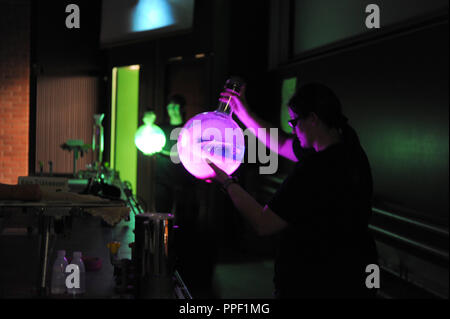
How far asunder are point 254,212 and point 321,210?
196 millimetres

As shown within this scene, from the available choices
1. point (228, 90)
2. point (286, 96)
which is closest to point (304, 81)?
point (286, 96)

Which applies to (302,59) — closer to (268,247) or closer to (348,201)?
(268,247)

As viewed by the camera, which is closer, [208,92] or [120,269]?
[120,269]

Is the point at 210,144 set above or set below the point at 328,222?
above

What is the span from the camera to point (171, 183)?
395 centimetres

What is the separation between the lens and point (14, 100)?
7.55 metres

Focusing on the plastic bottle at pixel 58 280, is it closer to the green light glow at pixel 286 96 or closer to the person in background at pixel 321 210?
the person in background at pixel 321 210

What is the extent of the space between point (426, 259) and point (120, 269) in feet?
5.16

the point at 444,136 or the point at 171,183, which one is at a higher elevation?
the point at 444,136

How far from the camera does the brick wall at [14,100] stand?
7.50m

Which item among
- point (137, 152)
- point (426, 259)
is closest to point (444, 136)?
point (426, 259)

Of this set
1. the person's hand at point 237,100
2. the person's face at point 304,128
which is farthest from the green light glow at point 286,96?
the person's face at point 304,128

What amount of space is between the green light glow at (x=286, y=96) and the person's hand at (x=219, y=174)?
2.93 m

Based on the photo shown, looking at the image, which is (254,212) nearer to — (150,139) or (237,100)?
(237,100)
